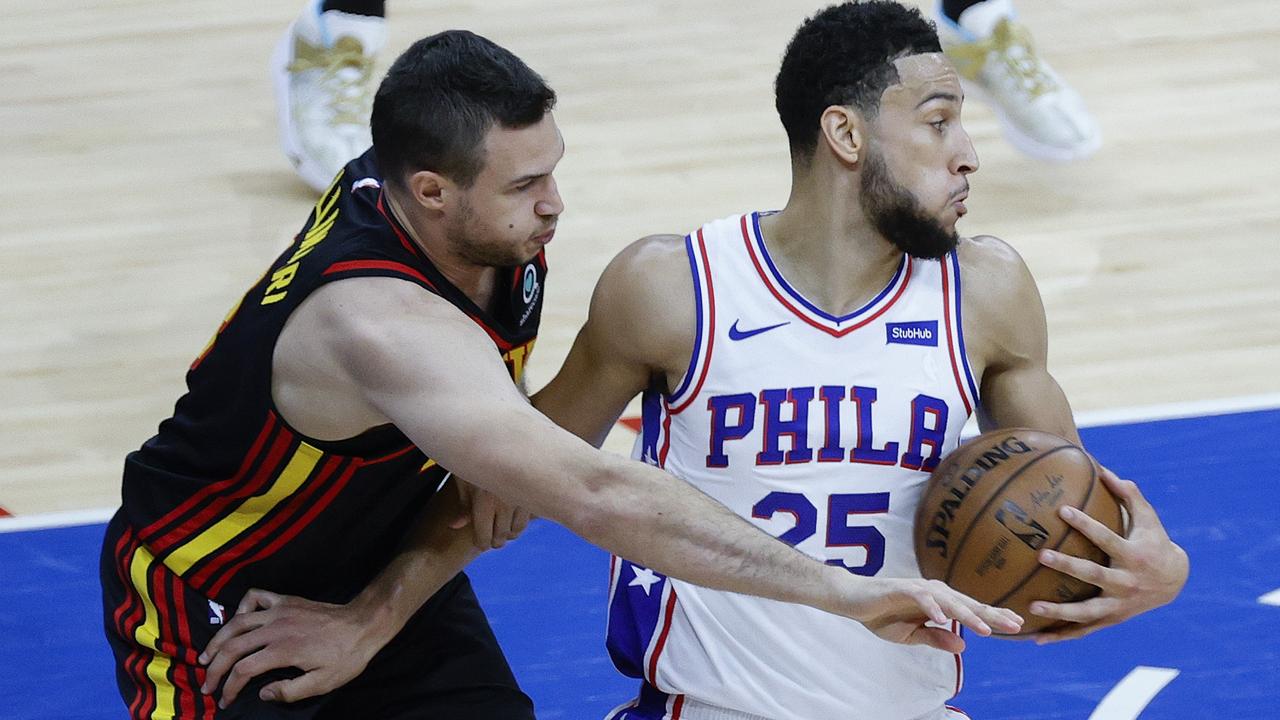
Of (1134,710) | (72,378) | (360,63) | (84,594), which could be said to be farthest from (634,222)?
(1134,710)

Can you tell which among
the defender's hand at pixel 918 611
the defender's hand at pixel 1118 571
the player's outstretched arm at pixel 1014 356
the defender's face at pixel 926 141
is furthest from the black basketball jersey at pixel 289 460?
the defender's hand at pixel 1118 571

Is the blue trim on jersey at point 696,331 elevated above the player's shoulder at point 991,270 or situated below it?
below

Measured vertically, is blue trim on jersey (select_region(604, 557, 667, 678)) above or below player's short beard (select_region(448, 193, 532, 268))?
below

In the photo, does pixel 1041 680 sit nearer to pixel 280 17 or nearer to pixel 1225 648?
pixel 1225 648

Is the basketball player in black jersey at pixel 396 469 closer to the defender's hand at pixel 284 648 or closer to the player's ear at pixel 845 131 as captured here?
the defender's hand at pixel 284 648

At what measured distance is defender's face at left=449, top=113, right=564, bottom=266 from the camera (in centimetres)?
329

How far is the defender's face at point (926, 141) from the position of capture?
334 centimetres

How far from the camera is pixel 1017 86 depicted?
274 inches

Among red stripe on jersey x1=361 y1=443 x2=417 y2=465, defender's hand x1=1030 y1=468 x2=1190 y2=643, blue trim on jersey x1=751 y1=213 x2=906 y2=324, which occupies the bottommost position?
red stripe on jersey x1=361 y1=443 x2=417 y2=465

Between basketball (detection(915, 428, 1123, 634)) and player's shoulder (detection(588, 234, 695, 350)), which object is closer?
basketball (detection(915, 428, 1123, 634))

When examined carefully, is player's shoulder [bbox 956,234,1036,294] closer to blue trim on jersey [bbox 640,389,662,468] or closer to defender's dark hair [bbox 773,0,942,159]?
defender's dark hair [bbox 773,0,942,159]

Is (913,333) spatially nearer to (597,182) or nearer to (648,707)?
(648,707)

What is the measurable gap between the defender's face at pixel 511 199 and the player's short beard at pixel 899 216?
0.58 m

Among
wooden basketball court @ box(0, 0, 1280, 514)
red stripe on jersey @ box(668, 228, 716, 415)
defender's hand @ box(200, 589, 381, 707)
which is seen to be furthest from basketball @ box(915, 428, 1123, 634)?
wooden basketball court @ box(0, 0, 1280, 514)
